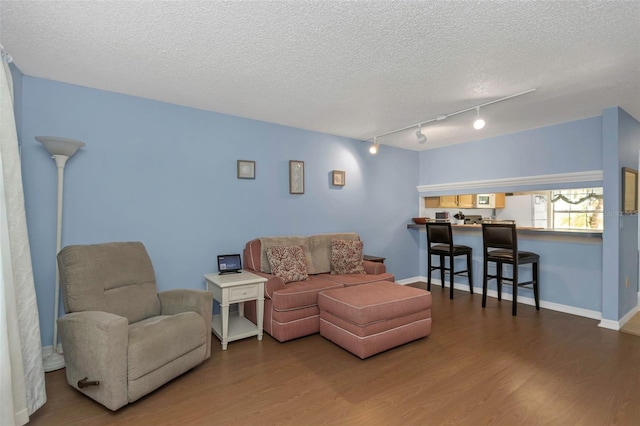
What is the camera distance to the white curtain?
1.69 metres

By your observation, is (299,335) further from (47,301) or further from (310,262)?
(47,301)

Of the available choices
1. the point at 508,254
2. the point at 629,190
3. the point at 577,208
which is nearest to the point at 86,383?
the point at 508,254

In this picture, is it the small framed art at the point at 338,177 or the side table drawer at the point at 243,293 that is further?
the small framed art at the point at 338,177

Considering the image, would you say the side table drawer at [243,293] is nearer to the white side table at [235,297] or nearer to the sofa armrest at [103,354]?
the white side table at [235,297]

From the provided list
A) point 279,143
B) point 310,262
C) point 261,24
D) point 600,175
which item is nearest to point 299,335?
point 310,262

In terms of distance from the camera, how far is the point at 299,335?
316 cm

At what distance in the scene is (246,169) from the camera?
3791 millimetres

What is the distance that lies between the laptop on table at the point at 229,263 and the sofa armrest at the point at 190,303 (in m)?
0.68

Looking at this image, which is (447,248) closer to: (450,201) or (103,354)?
(450,201)

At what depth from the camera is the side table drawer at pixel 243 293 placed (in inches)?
118

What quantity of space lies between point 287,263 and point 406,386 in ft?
5.68

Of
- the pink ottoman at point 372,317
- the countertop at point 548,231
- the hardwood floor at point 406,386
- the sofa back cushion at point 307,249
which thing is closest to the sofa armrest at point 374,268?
the sofa back cushion at point 307,249

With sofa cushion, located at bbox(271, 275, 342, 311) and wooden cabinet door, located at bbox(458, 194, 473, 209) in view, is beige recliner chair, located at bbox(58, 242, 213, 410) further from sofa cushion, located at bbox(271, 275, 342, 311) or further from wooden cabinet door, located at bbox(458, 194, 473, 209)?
wooden cabinet door, located at bbox(458, 194, 473, 209)

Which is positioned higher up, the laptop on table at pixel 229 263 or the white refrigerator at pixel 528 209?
the white refrigerator at pixel 528 209
